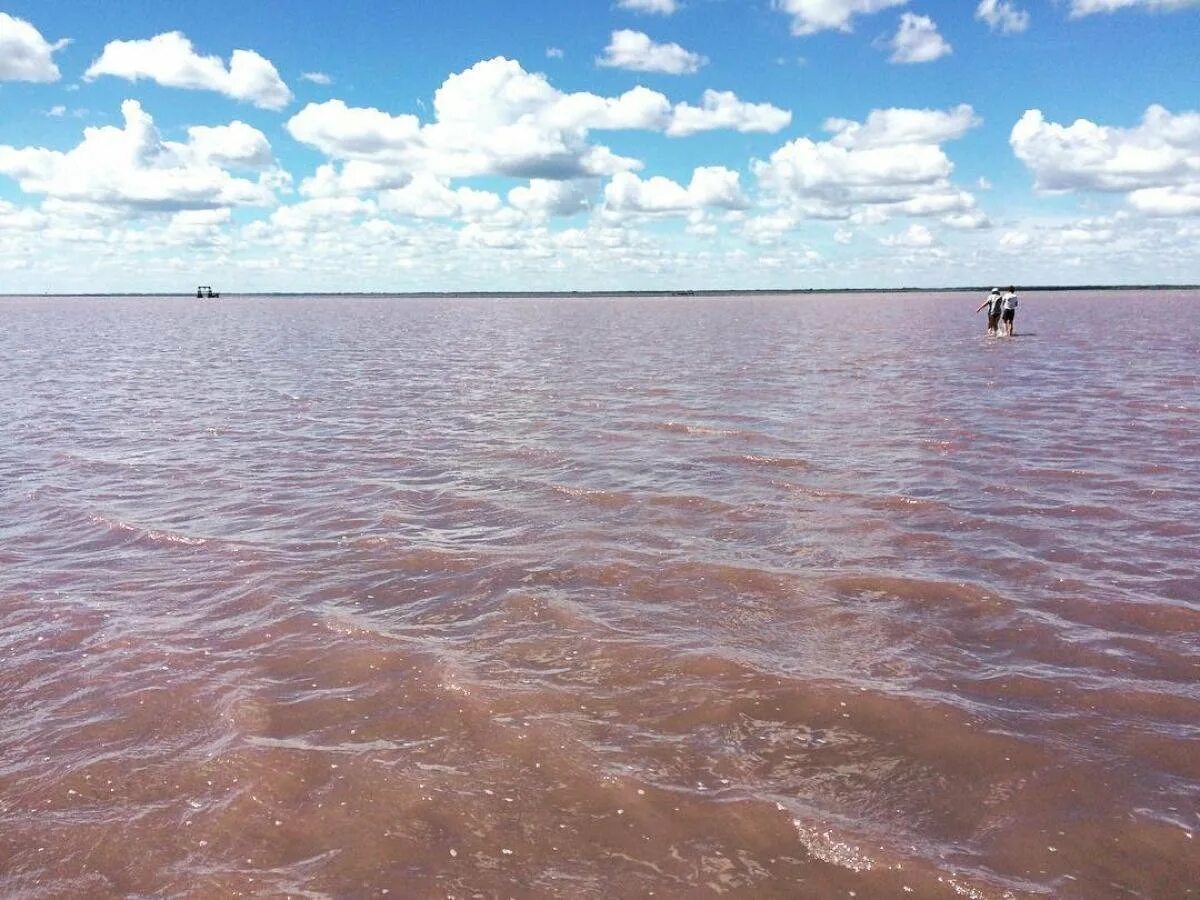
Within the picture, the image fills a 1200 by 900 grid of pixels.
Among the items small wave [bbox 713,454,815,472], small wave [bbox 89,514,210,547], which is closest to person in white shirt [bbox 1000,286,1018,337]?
small wave [bbox 713,454,815,472]

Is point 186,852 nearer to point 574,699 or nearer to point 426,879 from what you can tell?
point 426,879

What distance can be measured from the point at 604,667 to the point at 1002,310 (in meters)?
45.9

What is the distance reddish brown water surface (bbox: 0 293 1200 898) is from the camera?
4.92 meters

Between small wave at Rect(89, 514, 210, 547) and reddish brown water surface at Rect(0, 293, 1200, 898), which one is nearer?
reddish brown water surface at Rect(0, 293, 1200, 898)

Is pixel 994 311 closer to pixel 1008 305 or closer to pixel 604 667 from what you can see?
pixel 1008 305

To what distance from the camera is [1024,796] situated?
541 centimetres

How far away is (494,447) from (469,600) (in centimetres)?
855

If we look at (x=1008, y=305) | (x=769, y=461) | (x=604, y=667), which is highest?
(x=1008, y=305)

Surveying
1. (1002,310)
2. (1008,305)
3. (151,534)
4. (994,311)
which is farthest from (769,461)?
(994,311)

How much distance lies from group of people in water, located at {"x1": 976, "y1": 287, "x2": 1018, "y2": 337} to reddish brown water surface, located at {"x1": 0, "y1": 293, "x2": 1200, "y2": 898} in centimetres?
3039

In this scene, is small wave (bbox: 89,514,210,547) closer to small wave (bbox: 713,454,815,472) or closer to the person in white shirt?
small wave (bbox: 713,454,815,472)

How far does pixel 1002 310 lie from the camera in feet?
150

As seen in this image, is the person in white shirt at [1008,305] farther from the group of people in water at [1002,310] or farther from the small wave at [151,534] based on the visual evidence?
the small wave at [151,534]

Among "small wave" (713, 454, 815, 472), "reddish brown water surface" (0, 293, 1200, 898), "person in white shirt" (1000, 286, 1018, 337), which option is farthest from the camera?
"person in white shirt" (1000, 286, 1018, 337)
